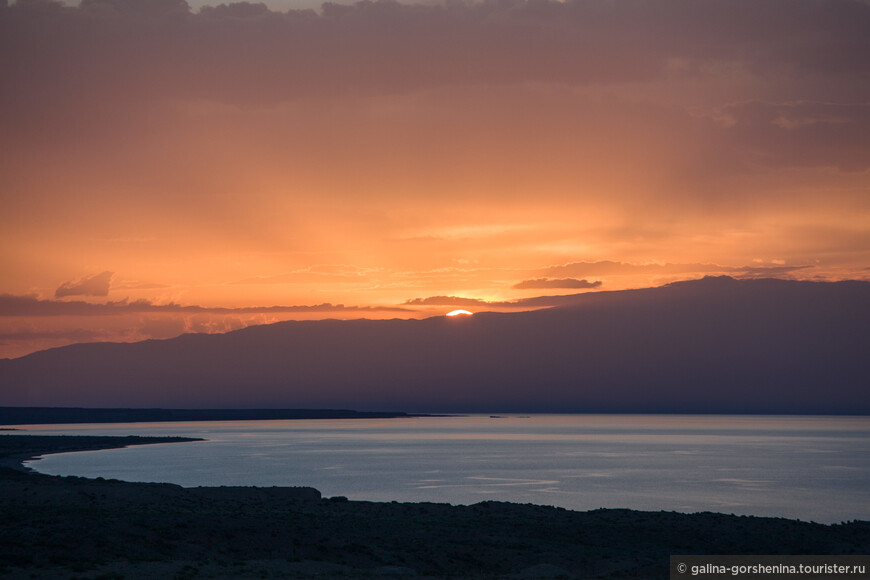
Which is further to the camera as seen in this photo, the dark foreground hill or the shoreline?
the shoreline

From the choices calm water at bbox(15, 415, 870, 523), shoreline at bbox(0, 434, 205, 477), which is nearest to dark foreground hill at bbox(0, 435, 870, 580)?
calm water at bbox(15, 415, 870, 523)

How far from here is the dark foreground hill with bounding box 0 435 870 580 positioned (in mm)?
31984

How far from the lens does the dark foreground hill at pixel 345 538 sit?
105 ft

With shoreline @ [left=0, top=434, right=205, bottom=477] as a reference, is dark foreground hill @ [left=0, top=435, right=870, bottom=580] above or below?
above

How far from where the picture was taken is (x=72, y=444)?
A: 15925cm

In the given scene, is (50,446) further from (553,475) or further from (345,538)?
(345,538)

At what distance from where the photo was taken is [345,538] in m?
39.4

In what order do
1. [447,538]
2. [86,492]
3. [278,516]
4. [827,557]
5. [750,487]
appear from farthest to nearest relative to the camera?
[750,487] → [86,492] → [278,516] → [447,538] → [827,557]

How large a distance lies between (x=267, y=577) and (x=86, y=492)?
1143 inches

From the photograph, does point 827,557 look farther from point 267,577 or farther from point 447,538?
point 267,577

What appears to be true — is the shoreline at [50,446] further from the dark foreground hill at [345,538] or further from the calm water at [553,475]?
the dark foreground hill at [345,538]

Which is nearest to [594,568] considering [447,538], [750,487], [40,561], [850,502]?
[447,538]

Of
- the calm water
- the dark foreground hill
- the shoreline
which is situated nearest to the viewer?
the dark foreground hill

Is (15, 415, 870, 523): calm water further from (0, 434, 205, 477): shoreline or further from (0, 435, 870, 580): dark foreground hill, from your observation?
(0, 435, 870, 580): dark foreground hill
